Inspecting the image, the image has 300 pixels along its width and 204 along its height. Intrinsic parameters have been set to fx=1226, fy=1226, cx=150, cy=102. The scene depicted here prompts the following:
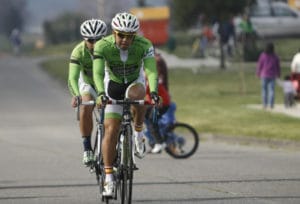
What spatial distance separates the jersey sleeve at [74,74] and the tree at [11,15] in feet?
333

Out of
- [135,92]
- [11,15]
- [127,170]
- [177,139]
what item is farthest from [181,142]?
[11,15]

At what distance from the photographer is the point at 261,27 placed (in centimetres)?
5028

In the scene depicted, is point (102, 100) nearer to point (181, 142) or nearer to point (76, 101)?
point (76, 101)

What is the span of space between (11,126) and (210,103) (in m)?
5.56

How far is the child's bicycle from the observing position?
18.2 m

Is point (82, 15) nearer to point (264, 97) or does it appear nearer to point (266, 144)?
point (264, 97)

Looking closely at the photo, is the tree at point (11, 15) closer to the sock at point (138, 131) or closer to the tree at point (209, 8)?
the tree at point (209, 8)

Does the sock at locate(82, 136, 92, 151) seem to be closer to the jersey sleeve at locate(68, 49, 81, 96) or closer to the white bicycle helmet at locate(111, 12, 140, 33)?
the jersey sleeve at locate(68, 49, 81, 96)

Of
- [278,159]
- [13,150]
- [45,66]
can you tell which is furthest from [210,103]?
[45,66]

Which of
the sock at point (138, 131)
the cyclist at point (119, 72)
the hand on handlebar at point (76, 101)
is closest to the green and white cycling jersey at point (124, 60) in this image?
the cyclist at point (119, 72)

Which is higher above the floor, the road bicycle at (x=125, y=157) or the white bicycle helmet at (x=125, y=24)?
the white bicycle helmet at (x=125, y=24)

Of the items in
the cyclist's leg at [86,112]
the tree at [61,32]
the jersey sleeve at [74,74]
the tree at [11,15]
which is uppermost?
the jersey sleeve at [74,74]

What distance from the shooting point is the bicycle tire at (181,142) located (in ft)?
59.7

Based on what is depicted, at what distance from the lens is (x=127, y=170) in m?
10.9
